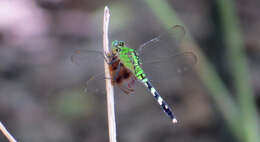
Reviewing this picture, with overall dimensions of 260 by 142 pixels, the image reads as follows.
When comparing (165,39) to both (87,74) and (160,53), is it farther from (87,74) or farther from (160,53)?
(87,74)

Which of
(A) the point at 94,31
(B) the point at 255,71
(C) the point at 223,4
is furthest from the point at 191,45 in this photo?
(A) the point at 94,31

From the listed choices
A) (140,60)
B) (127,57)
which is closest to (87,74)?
(140,60)

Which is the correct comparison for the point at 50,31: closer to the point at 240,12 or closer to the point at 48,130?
the point at 48,130

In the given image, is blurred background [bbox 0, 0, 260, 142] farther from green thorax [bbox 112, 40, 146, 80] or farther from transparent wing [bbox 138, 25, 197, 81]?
green thorax [bbox 112, 40, 146, 80]

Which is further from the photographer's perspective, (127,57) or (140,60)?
(140,60)

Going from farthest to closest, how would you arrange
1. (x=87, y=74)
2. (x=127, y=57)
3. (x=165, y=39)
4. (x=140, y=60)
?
(x=87, y=74) → (x=165, y=39) → (x=140, y=60) → (x=127, y=57)

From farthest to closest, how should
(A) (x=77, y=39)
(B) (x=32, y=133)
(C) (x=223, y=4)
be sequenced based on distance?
1. (A) (x=77, y=39)
2. (B) (x=32, y=133)
3. (C) (x=223, y=4)

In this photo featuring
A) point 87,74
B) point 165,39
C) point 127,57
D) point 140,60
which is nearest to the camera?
point 127,57
